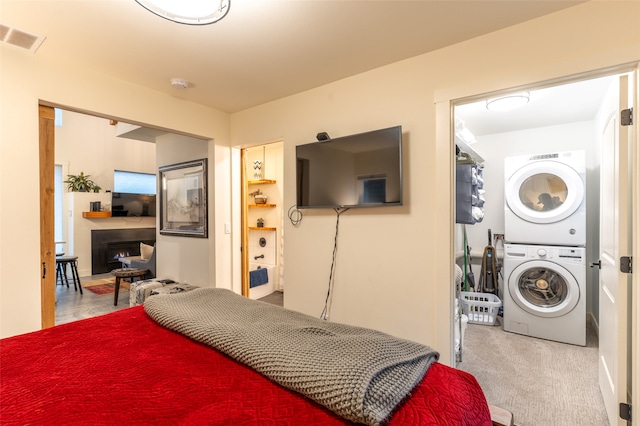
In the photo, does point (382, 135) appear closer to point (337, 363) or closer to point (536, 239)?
point (337, 363)

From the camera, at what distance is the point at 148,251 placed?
5.11m

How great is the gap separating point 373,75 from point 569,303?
2968mm

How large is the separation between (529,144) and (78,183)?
26.8 feet

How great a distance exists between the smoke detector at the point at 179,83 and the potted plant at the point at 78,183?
17.4 feet

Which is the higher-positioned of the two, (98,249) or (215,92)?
(215,92)

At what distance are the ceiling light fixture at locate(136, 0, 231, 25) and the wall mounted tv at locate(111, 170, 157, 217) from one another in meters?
6.32

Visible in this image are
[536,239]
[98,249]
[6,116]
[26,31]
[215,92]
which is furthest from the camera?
[98,249]

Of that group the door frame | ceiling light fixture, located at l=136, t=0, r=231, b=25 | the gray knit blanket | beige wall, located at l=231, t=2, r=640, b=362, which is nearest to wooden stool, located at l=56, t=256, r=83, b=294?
beige wall, located at l=231, t=2, r=640, b=362

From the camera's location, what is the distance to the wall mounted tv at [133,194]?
6.66 meters

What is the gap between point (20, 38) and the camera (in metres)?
1.91

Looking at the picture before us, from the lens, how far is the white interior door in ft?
5.29

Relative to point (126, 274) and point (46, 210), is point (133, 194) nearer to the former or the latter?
point (126, 274)

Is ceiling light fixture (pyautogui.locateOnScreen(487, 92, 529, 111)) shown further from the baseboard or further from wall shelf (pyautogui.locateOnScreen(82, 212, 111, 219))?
wall shelf (pyautogui.locateOnScreen(82, 212, 111, 219))

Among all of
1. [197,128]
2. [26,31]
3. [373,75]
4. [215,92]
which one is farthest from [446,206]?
[26,31]
